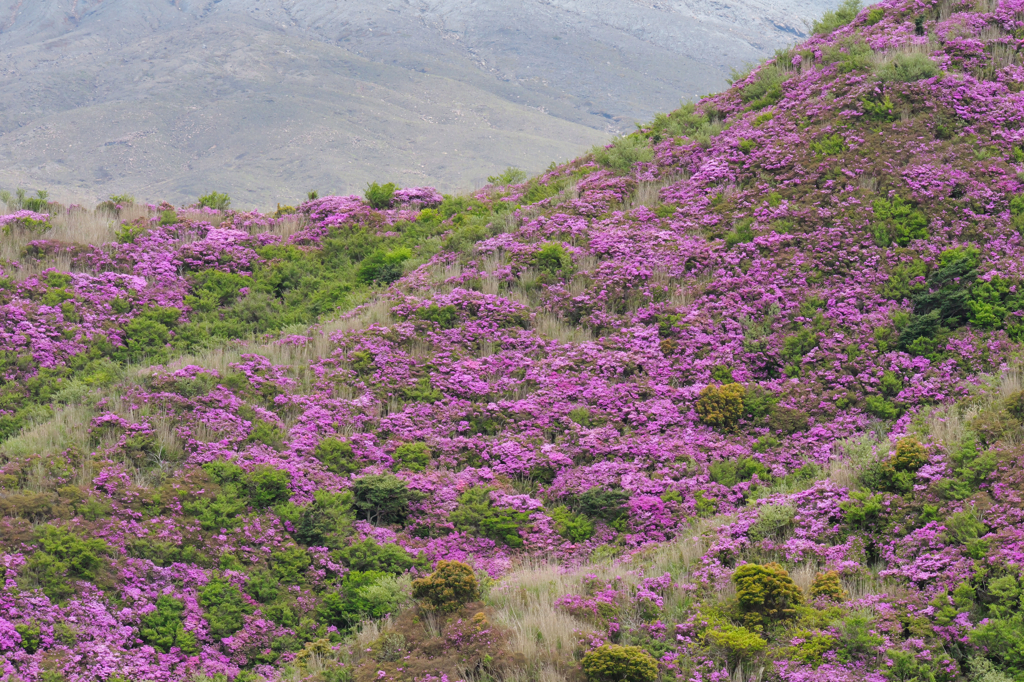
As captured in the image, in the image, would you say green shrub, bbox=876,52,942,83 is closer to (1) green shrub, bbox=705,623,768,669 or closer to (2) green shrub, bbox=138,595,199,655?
(1) green shrub, bbox=705,623,768,669

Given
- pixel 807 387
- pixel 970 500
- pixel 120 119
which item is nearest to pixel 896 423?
pixel 807 387

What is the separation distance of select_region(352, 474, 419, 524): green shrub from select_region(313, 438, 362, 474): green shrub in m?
0.48

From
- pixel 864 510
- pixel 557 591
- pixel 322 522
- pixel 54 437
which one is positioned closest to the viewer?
pixel 557 591

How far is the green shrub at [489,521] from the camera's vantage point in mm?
10461

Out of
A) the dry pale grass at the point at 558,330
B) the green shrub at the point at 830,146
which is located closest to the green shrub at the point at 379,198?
the dry pale grass at the point at 558,330

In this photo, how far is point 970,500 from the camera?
337 inches

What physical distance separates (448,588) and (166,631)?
2894 millimetres

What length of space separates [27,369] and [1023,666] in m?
14.0

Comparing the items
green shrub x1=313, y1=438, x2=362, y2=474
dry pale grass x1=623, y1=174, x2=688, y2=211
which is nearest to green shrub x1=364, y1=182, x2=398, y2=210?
dry pale grass x1=623, y1=174, x2=688, y2=211

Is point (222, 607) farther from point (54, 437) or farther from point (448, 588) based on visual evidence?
point (54, 437)

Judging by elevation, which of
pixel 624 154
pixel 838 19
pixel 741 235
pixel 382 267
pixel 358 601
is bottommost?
pixel 358 601

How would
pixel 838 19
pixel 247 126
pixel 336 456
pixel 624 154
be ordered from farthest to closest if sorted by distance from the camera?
pixel 247 126 → pixel 838 19 → pixel 624 154 → pixel 336 456

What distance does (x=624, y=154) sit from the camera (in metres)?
19.3

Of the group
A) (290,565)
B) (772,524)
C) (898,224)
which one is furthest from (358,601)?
(898,224)
